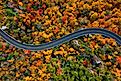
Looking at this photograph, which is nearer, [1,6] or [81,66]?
[81,66]

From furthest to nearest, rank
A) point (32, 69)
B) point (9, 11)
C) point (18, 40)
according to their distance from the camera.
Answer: point (9, 11) < point (18, 40) < point (32, 69)

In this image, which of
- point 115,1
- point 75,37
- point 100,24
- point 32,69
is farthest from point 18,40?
point 115,1

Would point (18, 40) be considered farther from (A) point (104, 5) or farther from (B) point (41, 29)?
(A) point (104, 5)

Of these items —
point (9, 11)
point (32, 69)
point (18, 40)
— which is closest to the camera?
point (32, 69)

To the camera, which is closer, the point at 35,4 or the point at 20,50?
the point at 20,50

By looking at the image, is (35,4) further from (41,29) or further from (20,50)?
(20,50)

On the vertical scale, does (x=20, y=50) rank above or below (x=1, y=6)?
below

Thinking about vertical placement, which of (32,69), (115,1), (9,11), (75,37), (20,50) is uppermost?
(115,1)

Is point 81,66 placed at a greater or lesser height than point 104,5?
lesser

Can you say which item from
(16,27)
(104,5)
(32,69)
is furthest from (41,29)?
(104,5)
